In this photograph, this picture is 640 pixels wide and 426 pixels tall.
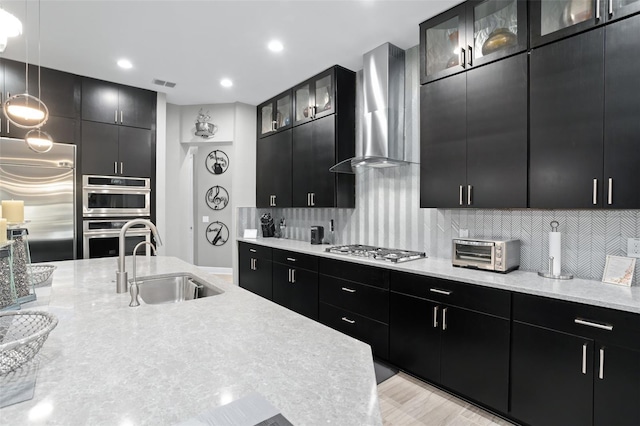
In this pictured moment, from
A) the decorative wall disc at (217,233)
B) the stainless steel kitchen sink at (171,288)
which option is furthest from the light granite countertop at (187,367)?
the decorative wall disc at (217,233)

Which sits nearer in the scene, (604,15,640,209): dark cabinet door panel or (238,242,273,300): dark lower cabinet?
(604,15,640,209): dark cabinet door panel

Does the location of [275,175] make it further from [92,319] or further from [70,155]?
[92,319]

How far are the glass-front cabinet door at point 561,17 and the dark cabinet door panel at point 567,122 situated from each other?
0.18 ft

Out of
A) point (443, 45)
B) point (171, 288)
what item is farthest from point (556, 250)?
point (171, 288)

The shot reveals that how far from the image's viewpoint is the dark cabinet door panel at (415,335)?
2.34m

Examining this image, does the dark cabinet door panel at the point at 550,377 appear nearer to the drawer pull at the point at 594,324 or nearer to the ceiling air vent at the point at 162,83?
the drawer pull at the point at 594,324

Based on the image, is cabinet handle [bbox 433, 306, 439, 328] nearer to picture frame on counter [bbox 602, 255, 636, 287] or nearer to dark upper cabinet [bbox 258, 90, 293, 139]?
picture frame on counter [bbox 602, 255, 636, 287]

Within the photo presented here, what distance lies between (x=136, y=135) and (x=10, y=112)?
2.41 meters

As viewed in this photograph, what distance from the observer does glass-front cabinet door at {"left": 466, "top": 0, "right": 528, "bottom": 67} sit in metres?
2.15

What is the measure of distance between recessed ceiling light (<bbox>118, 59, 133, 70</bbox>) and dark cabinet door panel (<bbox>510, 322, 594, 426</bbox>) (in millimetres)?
4379

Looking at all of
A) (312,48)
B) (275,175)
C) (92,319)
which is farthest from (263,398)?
(275,175)

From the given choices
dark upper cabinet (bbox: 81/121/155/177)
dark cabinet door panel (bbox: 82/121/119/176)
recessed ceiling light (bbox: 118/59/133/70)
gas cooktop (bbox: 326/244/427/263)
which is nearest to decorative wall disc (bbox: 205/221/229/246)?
dark upper cabinet (bbox: 81/121/155/177)

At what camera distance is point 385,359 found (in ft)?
8.83

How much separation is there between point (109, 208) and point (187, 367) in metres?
3.94
